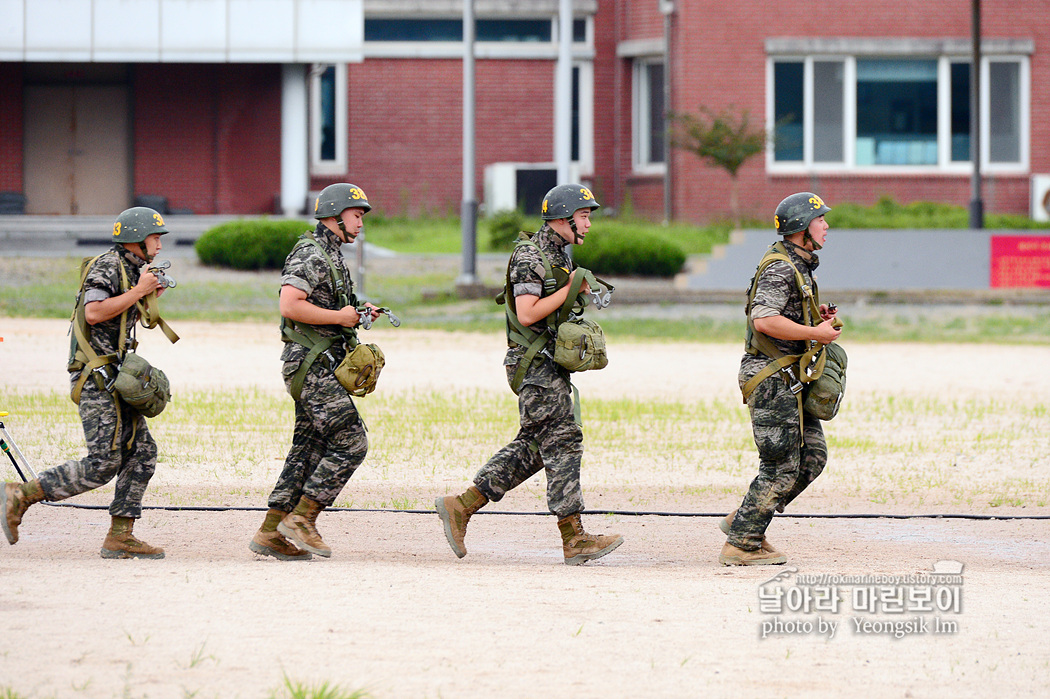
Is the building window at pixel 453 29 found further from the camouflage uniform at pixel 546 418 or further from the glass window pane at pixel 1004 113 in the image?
the camouflage uniform at pixel 546 418

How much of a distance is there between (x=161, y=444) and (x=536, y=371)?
4597 mm

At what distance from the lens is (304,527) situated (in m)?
7.16

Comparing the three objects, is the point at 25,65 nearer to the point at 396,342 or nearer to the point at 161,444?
the point at 396,342

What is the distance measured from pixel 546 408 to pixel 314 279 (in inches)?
52.8

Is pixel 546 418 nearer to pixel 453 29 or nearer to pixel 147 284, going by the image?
pixel 147 284

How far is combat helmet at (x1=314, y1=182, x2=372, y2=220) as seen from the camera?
716cm

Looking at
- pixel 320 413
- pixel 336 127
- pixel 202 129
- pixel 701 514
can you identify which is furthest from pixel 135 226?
pixel 336 127

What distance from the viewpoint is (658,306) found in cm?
2319

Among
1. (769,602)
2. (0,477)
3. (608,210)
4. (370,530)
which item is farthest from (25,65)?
(769,602)

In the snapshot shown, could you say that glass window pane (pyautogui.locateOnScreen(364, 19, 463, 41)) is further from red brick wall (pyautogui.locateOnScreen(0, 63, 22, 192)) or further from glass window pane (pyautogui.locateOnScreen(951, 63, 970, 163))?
glass window pane (pyautogui.locateOnScreen(951, 63, 970, 163))

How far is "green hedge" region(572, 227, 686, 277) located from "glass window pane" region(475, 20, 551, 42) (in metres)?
9.66

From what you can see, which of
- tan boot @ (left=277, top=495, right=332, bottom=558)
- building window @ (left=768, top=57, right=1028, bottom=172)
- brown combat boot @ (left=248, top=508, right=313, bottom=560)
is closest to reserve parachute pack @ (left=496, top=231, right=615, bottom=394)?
tan boot @ (left=277, top=495, right=332, bottom=558)

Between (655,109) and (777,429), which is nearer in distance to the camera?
(777,429)

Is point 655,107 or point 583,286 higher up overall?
point 655,107
